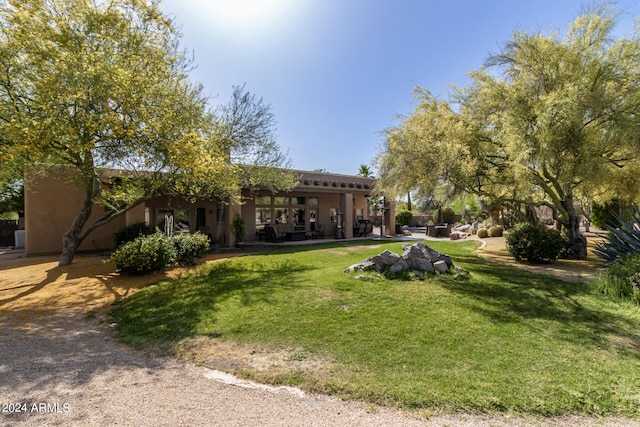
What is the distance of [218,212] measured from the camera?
16812 millimetres

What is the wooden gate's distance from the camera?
16.2 meters

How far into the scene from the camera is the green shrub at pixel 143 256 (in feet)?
27.0

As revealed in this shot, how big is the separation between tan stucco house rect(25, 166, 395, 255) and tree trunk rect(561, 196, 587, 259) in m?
10.5

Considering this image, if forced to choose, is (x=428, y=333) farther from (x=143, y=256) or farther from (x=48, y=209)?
(x=48, y=209)

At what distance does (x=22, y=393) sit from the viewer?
2.96 metres

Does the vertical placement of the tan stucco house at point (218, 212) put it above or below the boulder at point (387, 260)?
above

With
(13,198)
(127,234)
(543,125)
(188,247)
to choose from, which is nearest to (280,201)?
(127,234)

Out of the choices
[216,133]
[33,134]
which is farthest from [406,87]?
[33,134]

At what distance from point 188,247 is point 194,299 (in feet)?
14.0

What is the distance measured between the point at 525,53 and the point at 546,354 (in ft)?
31.3

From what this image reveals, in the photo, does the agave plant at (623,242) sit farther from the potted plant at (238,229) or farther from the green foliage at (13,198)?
the green foliage at (13,198)

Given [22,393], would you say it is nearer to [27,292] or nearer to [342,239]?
[27,292]

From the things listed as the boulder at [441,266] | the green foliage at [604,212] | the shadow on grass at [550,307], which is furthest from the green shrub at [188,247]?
the green foliage at [604,212]

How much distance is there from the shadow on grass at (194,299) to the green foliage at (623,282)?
21.7 ft
